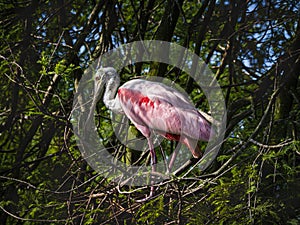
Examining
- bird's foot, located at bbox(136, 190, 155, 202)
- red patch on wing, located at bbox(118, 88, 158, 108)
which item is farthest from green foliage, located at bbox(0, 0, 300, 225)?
red patch on wing, located at bbox(118, 88, 158, 108)

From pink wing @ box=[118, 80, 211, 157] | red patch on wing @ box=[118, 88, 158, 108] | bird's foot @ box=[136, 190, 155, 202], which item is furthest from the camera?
red patch on wing @ box=[118, 88, 158, 108]

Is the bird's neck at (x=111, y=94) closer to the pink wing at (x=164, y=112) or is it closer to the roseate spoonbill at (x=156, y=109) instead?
the roseate spoonbill at (x=156, y=109)

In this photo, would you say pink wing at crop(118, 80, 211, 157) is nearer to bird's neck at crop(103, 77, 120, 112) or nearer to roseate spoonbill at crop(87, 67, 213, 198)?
roseate spoonbill at crop(87, 67, 213, 198)

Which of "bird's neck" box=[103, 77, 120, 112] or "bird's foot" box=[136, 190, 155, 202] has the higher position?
"bird's neck" box=[103, 77, 120, 112]

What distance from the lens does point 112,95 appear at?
5.16 meters

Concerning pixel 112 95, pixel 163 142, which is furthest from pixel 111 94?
pixel 163 142

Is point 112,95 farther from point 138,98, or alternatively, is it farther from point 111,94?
point 138,98

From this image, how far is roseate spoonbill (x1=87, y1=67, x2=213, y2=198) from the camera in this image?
15.3 ft

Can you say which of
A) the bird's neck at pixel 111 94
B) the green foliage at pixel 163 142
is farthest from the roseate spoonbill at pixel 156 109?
the green foliage at pixel 163 142

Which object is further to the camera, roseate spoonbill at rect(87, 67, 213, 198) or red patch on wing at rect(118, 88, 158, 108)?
red patch on wing at rect(118, 88, 158, 108)

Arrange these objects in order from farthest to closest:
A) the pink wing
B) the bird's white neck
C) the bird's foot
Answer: the bird's white neck < the pink wing < the bird's foot

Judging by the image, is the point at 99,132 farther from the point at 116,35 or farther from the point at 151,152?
the point at 116,35

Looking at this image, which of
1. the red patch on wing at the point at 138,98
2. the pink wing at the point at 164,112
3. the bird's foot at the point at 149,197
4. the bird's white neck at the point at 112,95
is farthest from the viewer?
the bird's white neck at the point at 112,95

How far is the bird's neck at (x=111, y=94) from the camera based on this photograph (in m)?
5.13
